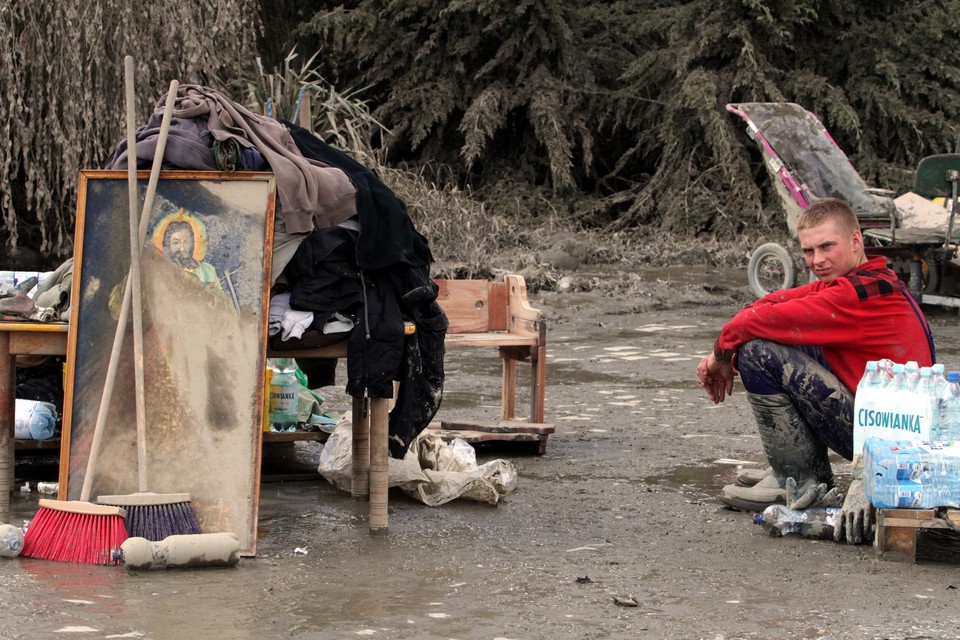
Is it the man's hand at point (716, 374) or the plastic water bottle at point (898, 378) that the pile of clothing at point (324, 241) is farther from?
the plastic water bottle at point (898, 378)

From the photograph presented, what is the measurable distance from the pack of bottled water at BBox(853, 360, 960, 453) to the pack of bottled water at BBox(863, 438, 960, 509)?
174mm

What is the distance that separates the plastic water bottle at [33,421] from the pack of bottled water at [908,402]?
3618 millimetres

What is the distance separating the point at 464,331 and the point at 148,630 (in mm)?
4023

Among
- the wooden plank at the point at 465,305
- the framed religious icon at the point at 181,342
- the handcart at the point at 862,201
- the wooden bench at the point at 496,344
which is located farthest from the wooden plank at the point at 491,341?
the handcart at the point at 862,201

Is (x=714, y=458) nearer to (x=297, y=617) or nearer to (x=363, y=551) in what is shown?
(x=363, y=551)

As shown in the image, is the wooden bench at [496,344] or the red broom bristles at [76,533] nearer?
the red broom bristles at [76,533]

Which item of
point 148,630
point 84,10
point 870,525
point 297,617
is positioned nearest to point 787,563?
point 870,525

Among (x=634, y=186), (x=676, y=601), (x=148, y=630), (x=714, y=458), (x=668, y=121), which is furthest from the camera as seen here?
(x=634, y=186)

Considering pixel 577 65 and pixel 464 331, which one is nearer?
pixel 464 331

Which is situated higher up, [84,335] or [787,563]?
[84,335]

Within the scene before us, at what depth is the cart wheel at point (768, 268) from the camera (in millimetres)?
13250

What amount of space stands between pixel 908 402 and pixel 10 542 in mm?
3334

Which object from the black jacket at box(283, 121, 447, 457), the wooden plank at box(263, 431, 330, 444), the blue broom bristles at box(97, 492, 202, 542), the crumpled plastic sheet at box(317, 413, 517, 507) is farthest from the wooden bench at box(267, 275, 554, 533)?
the blue broom bristles at box(97, 492, 202, 542)

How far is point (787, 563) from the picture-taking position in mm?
4652
